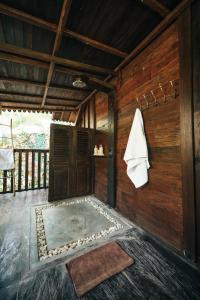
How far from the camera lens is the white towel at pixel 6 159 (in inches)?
128

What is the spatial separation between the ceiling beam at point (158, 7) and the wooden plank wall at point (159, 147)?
176 millimetres

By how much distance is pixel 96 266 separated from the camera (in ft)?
4.51

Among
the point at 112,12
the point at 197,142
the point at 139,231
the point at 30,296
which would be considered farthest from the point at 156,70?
the point at 30,296

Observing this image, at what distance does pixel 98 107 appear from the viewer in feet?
12.0

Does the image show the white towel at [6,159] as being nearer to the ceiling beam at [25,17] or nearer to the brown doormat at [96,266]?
the ceiling beam at [25,17]

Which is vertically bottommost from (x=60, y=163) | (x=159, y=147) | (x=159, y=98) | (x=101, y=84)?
(x=60, y=163)

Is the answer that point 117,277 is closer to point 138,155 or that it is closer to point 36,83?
point 138,155

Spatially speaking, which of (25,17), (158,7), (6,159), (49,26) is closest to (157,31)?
(158,7)

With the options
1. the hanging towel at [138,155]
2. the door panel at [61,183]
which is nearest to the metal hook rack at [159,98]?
the hanging towel at [138,155]

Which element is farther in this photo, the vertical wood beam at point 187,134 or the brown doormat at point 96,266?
the vertical wood beam at point 187,134

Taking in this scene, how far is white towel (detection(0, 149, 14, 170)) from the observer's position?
324 cm

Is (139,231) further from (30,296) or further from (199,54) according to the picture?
(199,54)

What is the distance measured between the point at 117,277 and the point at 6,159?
3.20 metres

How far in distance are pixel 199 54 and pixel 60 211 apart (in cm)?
295
